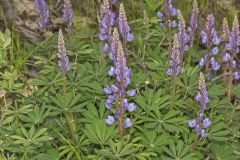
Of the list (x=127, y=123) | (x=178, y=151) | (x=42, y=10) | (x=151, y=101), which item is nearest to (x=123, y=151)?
(x=127, y=123)

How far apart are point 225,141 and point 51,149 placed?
1134 mm

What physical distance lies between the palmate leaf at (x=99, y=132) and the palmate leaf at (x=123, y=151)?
0.07 m

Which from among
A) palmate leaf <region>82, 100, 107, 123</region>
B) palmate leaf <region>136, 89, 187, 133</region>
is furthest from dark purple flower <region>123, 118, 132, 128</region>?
palmate leaf <region>82, 100, 107, 123</region>

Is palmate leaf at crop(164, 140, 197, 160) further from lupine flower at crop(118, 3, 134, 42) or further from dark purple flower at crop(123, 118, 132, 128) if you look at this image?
lupine flower at crop(118, 3, 134, 42)

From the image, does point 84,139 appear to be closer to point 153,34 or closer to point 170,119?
point 170,119

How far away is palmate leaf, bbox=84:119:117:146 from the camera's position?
9.36 feet

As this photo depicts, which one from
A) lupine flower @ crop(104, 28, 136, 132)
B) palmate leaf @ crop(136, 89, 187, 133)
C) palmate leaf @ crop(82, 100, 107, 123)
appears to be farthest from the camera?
palmate leaf @ crop(82, 100, 107, 123)

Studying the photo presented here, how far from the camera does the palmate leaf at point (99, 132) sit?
2.85 metres

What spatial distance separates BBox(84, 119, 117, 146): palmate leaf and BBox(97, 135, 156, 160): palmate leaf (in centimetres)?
7

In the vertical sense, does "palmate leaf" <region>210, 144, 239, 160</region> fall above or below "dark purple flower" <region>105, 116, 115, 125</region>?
below

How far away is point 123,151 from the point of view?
2746mm

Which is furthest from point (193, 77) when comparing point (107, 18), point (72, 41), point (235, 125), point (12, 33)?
point (12, 33)

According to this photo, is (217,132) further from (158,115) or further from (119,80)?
(119,80)

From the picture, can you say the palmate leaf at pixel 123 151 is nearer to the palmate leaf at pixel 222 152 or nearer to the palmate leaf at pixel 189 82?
the palmate leaf at pixel 222 152
